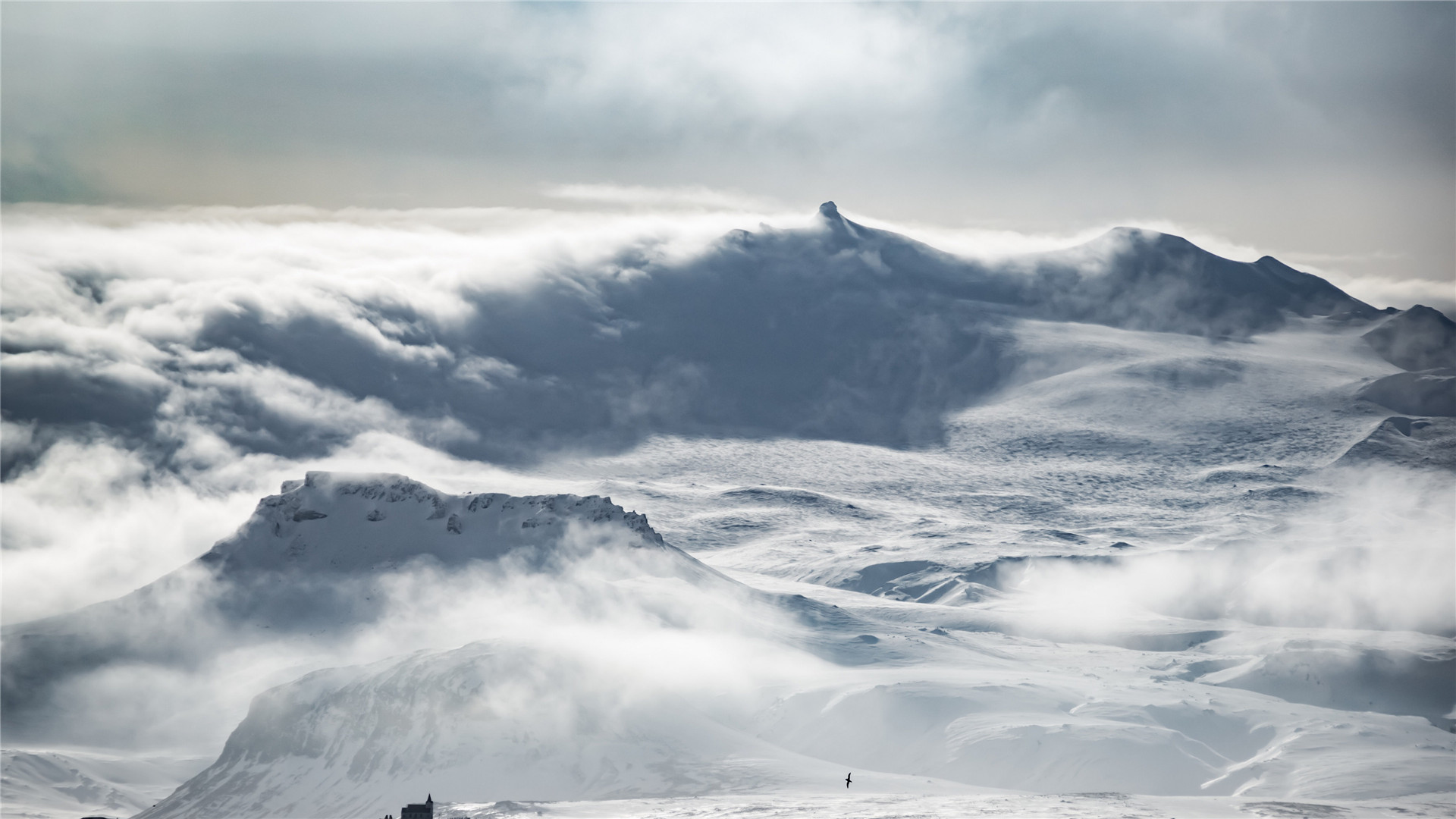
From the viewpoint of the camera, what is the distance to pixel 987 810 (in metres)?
168

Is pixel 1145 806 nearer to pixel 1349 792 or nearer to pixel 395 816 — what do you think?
pixel 1349 792

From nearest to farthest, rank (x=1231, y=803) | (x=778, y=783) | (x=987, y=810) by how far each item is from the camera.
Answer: (x=987, y=810) < (x=1231, y=803) < (x=778, y=783)

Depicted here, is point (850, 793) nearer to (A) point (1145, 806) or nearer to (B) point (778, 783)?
(B) point (778, 783)

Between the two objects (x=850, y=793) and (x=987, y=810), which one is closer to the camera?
(x=987, y=810)

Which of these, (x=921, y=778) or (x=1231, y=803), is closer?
(x=1231, y=803)

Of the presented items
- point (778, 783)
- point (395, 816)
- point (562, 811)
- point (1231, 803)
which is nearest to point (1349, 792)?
point (1231, 803)

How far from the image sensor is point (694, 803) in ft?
607

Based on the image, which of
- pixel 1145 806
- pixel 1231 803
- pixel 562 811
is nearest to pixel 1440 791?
pixel 1231 803

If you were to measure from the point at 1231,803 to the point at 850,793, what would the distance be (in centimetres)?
4066

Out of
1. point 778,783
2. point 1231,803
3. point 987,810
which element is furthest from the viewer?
point 778,783

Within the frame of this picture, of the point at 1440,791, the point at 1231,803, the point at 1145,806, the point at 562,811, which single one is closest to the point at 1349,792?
the point at 1440,791

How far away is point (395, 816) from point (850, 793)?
54.4 meters

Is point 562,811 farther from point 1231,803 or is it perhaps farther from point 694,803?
point 1231,803

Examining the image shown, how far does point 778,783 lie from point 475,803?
3633 cm
